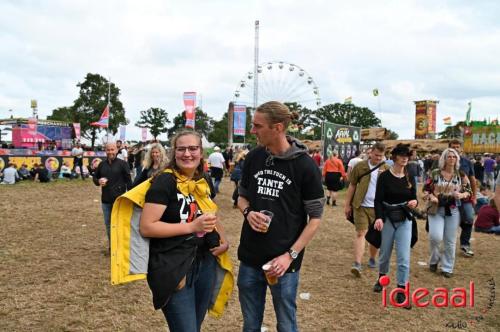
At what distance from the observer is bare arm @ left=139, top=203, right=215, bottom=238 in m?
2.06

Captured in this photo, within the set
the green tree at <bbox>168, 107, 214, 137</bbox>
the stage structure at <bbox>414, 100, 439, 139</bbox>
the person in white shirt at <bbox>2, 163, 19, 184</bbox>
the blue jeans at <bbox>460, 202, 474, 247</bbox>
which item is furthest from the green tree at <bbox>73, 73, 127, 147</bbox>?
the blue jeans at <bbox>460, 202, 474, 247</bbox>

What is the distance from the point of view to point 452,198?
512 cm

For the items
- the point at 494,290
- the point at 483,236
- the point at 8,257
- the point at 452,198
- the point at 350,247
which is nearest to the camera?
the point at 494,290

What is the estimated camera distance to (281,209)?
93.7 inches

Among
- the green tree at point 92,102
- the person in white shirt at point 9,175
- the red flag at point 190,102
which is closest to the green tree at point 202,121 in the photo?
the green tree at point 92,102

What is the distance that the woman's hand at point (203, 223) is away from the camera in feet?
7.06

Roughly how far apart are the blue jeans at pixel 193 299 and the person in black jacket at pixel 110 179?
3.61 meters

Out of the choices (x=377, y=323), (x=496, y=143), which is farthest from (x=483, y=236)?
(x=496, y=143)

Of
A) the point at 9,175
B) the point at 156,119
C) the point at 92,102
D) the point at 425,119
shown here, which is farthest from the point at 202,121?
the point at 9,175

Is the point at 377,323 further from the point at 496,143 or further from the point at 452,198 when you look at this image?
the point at 496,143

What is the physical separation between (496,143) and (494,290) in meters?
34.9

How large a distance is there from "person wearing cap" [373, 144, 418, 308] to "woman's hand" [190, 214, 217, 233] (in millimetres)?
2847

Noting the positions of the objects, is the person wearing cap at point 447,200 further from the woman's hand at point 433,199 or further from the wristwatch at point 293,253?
the wristwatch at point 293,253

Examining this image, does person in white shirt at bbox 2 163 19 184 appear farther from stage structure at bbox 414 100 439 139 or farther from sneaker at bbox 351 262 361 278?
stage structure at bbox 414 100 439 139
